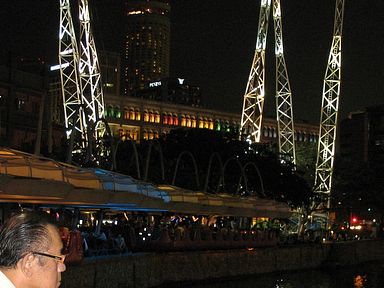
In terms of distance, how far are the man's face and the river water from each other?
2976cm

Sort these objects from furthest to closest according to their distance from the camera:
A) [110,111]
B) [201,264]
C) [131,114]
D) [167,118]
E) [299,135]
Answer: [299,135] < [167,118] < [131,114] < [110,111] < [201,264]

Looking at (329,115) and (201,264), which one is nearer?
(201,264)

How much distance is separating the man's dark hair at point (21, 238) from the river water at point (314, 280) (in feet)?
97.9

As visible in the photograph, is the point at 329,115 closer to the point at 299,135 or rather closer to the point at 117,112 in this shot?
the point at 117,112

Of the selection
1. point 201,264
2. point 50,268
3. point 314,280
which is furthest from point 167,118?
point 50,268

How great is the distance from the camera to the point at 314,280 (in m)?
44.8

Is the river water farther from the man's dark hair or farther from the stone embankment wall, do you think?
the man's dark hair

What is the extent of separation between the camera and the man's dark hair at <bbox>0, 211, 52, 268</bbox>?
149 inches

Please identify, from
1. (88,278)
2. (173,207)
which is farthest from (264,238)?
(88,278)

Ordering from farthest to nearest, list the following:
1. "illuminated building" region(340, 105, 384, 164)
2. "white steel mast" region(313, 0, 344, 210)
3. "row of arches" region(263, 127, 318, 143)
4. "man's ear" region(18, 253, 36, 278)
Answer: "illuminated building" region(340, 105, 384, 164) < "row of arches" region(263, 127, 318, 143) < "white steel mast" region(313, 0, 344, 210) < "man's ear" region(18, 253, 36, 278)

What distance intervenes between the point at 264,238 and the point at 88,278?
77.9 ft

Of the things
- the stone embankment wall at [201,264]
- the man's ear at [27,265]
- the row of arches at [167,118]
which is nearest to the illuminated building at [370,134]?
the row of arches at [167,118]


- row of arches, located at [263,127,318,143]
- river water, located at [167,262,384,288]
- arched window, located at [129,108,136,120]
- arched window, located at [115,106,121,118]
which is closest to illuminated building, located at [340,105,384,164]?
row of arches, located at [263,127,318,143]

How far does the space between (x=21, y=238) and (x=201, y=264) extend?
33557mm
